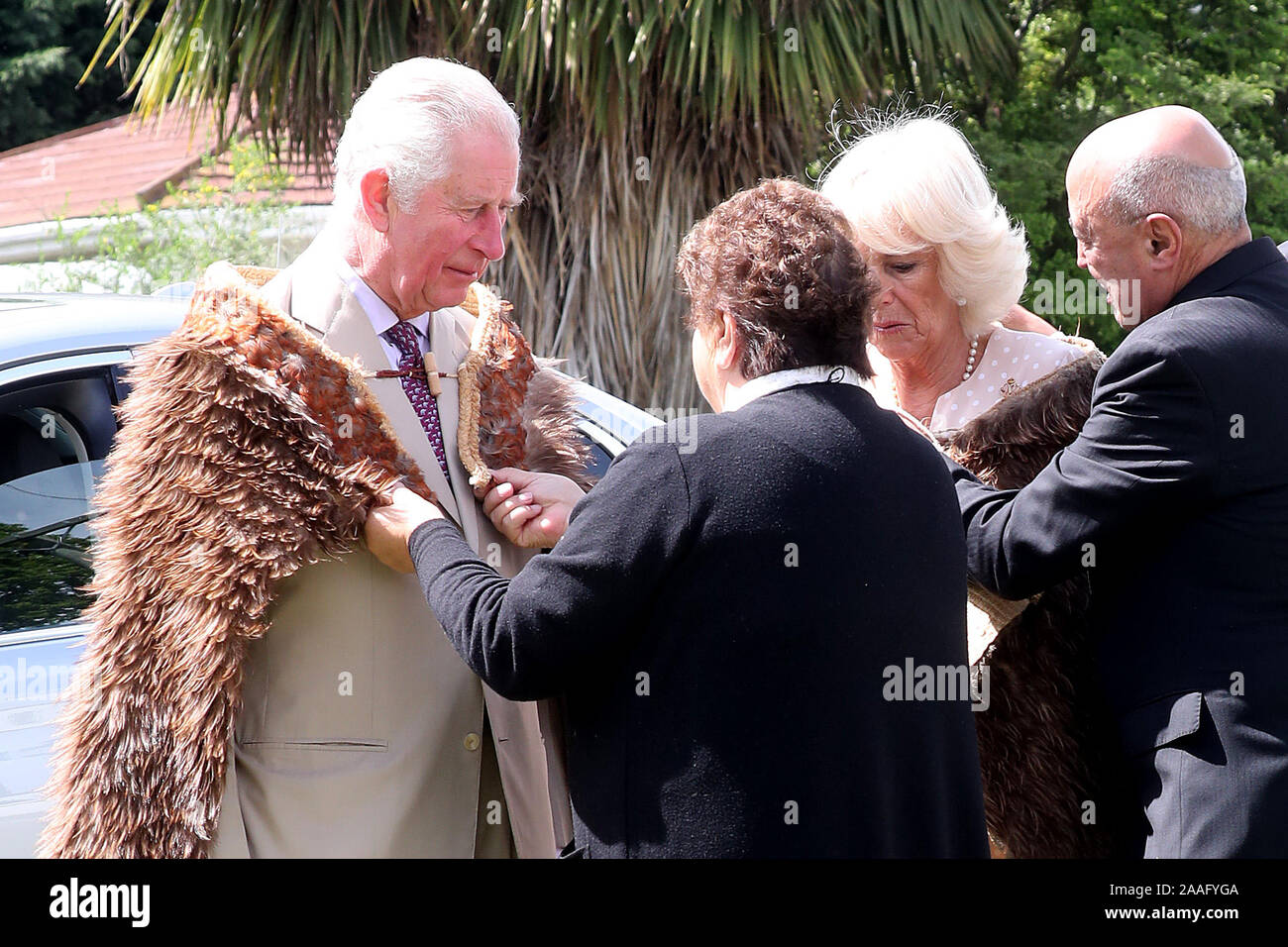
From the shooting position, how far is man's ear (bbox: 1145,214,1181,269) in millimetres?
2057

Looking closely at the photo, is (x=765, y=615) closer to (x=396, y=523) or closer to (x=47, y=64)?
(x=396, y=523)

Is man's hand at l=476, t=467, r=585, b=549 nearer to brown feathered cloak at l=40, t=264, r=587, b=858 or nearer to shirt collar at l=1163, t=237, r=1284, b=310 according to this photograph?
brown feathered cloak at l=40, t=264, r=587, b=858

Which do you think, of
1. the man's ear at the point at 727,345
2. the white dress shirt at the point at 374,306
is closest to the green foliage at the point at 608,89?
the white dress shirt at the point at 374,306

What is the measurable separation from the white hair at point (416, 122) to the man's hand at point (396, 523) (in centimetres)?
43

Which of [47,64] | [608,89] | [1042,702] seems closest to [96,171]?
[47,64]

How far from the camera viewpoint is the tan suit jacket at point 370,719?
1951 mm

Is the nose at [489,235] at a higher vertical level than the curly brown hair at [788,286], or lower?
higher

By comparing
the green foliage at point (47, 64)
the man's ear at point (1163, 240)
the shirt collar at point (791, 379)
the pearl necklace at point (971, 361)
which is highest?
the green foliage at point (47, 64)

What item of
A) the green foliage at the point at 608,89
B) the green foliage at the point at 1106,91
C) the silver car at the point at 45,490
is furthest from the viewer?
the green foliage at the point at 1106,91

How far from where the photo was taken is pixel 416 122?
1952 mm

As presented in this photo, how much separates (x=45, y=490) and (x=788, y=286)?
1.85 metres

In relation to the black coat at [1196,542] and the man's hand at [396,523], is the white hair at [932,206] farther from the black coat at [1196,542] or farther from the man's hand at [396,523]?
the man's hand at [396,523]

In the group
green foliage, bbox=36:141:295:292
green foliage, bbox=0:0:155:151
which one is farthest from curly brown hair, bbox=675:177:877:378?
green foliage, bbox=0:0:155:151
